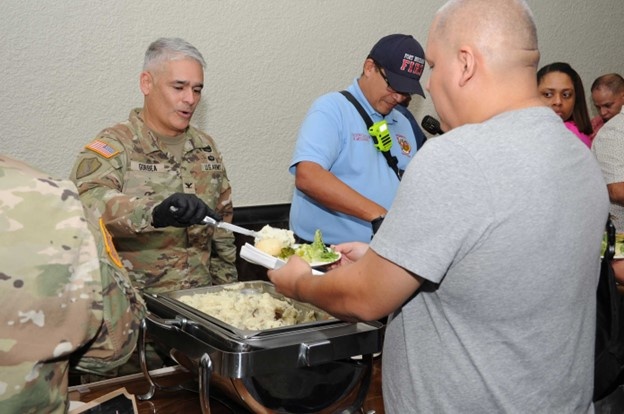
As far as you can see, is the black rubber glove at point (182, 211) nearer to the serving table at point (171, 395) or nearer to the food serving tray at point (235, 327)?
the food serving tray at point (235, 327)

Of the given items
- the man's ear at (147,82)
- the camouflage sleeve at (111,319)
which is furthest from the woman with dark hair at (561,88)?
the camouflage sleeve at (111,319)

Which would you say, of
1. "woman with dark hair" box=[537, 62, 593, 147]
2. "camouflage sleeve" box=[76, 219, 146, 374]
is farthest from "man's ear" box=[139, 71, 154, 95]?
"woman with dark hair" box=[537, 62, 593, 147]

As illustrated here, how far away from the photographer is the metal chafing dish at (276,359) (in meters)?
1.31

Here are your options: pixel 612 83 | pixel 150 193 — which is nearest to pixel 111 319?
pixel 150 193

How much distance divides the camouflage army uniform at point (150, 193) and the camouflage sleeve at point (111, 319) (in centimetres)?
91

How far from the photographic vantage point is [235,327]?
141cm

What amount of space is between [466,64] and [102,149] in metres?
1.36

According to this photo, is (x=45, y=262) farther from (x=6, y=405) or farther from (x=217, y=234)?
(x=217, y=234)

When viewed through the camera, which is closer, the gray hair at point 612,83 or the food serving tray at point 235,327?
the food serving tray at point 235,327

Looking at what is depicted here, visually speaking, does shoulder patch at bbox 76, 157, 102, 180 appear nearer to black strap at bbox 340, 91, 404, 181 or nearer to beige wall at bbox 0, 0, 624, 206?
beige wall at bbox 0, 0, 624, 206

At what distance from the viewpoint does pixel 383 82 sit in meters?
2.36

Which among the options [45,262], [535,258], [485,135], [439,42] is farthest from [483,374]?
[45,262]

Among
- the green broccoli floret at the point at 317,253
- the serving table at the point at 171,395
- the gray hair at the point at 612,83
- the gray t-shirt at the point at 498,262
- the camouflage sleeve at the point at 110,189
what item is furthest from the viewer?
the gray hair at the point at 612,83

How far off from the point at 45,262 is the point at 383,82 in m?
1.71
